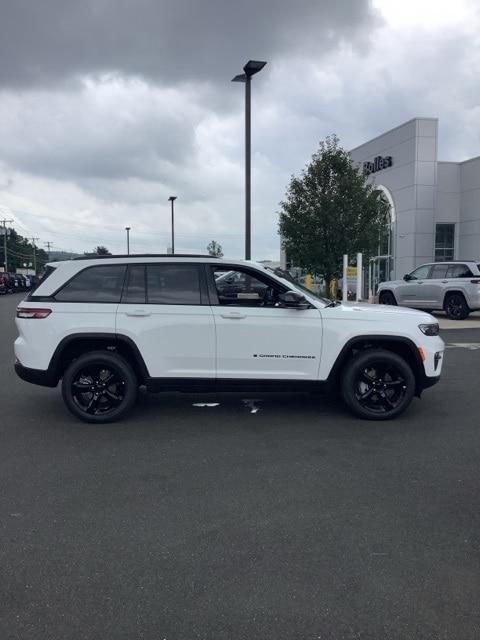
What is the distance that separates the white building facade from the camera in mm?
28203

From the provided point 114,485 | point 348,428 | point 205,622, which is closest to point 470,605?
point 205,622

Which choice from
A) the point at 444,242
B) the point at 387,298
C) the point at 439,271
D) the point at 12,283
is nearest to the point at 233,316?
the point at 439,271

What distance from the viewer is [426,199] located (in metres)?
28.6

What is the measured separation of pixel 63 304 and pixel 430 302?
1423 cm

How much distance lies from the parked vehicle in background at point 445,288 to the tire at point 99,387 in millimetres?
13450

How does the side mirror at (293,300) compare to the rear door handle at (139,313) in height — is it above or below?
above

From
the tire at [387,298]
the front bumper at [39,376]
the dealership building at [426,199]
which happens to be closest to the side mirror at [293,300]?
the front bumper at [39,376]

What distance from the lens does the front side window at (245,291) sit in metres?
6.32

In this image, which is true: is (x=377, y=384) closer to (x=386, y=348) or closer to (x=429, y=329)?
(x=386, y=348)

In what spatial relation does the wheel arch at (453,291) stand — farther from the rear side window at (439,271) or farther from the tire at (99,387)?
the tire at (99,387)

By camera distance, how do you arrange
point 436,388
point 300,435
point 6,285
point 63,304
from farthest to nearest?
point 6,285
point 436,388
point 63,304
point 300,435

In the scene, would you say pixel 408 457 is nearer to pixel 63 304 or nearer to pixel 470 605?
pixel 470 605

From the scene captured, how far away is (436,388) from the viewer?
805 centimetres

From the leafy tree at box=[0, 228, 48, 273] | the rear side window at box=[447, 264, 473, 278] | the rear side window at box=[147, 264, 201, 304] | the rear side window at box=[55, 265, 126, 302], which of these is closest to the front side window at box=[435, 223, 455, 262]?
the rear side window at box=[447, 264, 473, 278]
